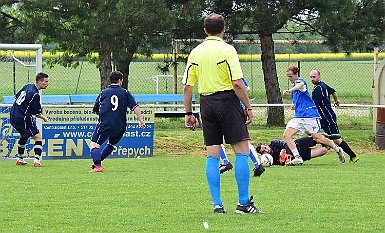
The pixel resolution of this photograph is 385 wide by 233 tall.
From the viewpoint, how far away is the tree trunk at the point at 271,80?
26.2 meters

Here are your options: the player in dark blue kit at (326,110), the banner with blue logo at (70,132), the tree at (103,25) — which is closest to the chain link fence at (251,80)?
the tree at (103,25)

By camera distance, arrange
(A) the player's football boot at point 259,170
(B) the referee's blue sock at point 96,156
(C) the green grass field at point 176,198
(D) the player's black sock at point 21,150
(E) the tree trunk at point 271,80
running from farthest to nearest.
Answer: (E) the tree trunk at point 271,80 < (D) the player's black sock at point 21,150 < (B) the referee's blue sock at point 96,156 < (A) the player's football boot at point 259,170 < (C) the green grass field at point 176,198

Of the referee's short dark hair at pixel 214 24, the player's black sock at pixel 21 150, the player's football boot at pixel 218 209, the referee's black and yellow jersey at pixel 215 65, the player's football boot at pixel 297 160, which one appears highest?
the referee's short dark hair at pixel 214 24

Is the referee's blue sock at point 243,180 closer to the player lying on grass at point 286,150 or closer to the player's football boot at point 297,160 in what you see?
the player's football boot at point 297,160

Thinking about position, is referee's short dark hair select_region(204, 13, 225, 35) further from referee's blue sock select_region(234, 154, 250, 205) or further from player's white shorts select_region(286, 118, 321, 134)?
player's white shorts select_region(286, 118, 321, 134)

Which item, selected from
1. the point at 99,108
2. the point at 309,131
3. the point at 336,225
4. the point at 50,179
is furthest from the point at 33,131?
the point at 336,225

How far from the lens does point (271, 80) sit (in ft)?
87.5

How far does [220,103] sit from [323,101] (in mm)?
8501

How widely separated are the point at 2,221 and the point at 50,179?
5033mm

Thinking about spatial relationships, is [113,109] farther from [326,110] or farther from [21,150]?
[326,110]

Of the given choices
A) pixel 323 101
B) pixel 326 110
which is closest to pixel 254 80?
pixel 326 110

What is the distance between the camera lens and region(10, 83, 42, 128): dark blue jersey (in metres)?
16.7

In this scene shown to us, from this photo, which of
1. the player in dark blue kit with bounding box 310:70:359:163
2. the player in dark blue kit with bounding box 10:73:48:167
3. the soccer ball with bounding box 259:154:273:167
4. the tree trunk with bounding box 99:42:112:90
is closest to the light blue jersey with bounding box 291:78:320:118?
the player in dark blue kit with bounding box 310:70:359:163

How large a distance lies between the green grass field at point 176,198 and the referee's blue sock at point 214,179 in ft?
0.56
